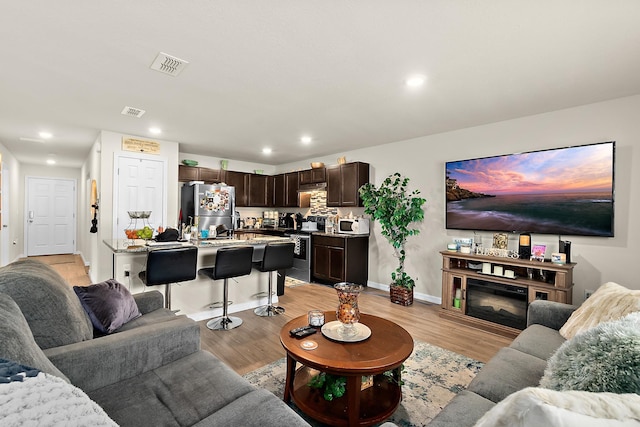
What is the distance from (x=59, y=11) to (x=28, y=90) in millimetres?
1747

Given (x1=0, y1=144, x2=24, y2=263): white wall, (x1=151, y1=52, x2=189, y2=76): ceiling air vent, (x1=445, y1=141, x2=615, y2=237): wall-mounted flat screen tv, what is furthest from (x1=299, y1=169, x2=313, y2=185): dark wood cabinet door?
(x1=0, y1=144, x2=24, y2=263): white wall

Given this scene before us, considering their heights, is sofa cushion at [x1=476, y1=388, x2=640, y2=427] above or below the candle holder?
above

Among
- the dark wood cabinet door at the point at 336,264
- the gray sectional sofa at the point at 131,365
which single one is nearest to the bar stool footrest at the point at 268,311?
the dark wood cabinet door at the point at 336,264

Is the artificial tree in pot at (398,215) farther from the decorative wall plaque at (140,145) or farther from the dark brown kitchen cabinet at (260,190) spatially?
the decorative wall plaque at (140,145)

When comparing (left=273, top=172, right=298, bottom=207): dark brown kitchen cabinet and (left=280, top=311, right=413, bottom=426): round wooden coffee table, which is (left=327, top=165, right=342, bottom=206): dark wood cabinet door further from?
(left=280, top=311, right=413, bottom=426): round wooden coffee table

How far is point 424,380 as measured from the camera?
2318 millimetres

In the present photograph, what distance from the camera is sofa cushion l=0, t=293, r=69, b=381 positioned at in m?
0.90

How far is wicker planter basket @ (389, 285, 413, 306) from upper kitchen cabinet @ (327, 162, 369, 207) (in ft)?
5.55

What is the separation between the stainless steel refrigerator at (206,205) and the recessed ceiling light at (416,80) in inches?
154

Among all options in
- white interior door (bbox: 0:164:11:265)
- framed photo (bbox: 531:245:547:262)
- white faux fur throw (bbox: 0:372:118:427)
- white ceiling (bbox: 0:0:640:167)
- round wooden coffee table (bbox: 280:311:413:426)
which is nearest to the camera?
white faux fur throw (bbox: 0:372:118:427)

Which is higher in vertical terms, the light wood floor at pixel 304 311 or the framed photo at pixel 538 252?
the framed photo at pixel 538 252

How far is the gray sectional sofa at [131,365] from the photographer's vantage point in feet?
3.81

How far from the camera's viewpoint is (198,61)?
237 centimetres

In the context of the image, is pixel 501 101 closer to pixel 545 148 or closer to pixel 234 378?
pixel 545 148
